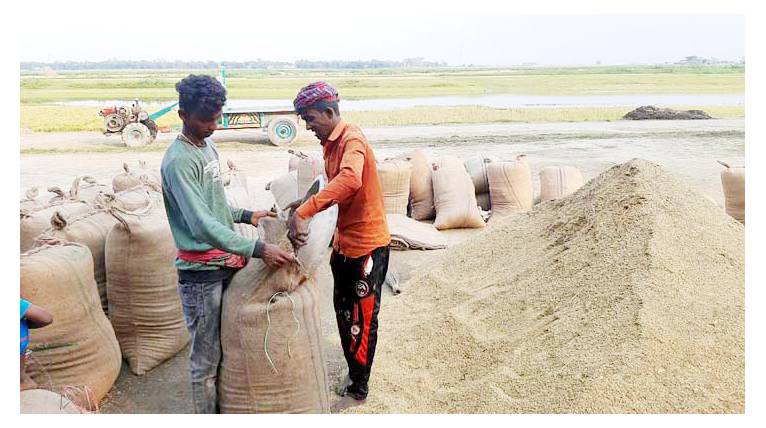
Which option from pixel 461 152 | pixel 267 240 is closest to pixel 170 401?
pixel 267 240

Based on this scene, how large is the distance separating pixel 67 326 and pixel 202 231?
3.49 ft

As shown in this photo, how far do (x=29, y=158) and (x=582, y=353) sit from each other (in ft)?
37.6

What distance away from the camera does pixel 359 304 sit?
9.04 feet

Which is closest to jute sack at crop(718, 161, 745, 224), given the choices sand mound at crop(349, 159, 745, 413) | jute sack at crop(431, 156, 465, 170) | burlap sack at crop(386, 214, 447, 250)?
sand mound at crop(349, 159, 745, 413)

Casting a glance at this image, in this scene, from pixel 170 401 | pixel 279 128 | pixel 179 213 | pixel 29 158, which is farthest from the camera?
pixel 279 128

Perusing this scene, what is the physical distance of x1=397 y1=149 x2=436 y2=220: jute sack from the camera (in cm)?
645

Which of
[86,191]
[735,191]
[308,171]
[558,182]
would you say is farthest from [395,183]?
[735,191]

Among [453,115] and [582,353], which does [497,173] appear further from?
[453,115]

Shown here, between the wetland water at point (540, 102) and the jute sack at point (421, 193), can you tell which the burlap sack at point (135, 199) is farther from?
the wetland water at point (540, 102)

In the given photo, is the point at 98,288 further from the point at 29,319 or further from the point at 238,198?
the point at 29,319

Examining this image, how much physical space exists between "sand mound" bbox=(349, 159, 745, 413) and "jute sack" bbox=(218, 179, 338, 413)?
1.42 ft

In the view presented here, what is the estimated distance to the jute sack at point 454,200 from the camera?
6145mm

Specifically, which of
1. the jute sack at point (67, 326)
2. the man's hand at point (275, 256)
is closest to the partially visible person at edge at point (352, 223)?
the man's hand at point (275, 256)

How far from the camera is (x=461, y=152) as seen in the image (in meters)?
11.8
